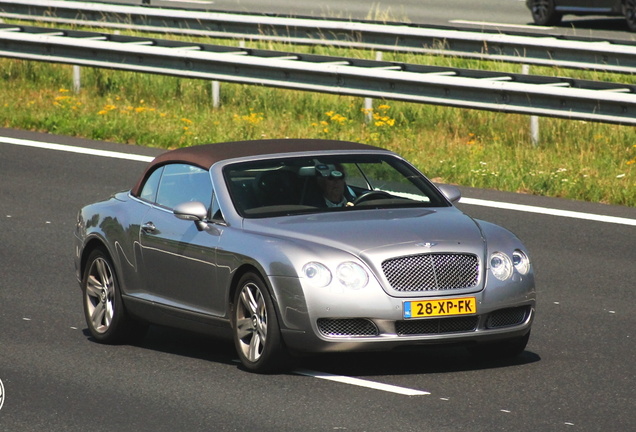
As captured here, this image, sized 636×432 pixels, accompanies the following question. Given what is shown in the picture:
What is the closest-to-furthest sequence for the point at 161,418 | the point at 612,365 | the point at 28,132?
the point at 161,418, the point at 612,365, the point at 28,132

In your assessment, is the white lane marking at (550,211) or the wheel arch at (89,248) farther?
the white lane marking at (550,211)

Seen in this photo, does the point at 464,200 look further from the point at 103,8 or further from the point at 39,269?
the point at 103,8

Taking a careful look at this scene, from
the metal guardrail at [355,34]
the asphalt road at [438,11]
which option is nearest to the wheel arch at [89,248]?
the metal guardrail at [355,34]

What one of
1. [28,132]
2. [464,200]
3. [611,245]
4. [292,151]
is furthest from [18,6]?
[292,151]

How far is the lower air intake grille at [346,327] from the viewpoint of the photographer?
8250 millimetres

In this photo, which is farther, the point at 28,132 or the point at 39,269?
the point at 28,132

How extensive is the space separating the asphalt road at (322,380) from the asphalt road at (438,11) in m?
18.3

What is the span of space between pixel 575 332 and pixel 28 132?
10.6m

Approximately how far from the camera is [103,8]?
2494 cm

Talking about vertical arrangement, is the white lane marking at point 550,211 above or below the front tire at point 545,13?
above

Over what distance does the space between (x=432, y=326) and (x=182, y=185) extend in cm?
226

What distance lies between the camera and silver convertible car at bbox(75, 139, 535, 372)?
823cm

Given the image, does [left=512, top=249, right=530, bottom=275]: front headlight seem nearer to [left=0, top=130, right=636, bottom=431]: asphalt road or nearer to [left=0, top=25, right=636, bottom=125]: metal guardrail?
[left=0, top=130, right=636, bottom=431]: asphalt road

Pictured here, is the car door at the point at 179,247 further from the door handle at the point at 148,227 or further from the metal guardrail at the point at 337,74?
the metal guardrail at the point at 337,74
